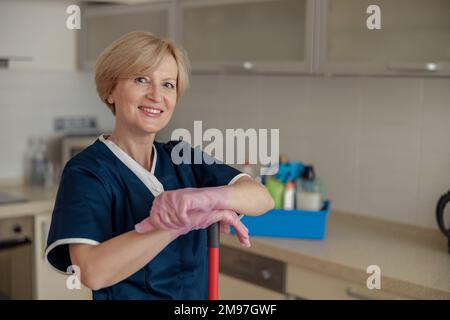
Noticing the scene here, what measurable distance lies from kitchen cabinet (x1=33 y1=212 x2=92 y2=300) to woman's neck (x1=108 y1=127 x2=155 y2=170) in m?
1.35

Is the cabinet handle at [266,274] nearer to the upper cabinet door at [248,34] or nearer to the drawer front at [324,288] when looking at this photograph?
the drawer front at [324,288]

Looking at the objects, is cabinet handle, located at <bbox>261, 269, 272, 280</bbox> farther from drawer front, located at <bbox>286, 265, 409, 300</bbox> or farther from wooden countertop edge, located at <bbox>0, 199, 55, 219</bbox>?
wooden countertop edge, located at <bbox>0, 199, 55, 219</bbox>

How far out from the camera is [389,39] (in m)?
1.75

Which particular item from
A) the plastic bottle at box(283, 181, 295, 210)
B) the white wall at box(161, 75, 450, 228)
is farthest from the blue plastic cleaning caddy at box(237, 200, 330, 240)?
the white wall at box(161, 75, 450, 228)

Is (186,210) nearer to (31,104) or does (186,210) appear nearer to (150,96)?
(150,96)

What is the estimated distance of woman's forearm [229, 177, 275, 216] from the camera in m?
0.91

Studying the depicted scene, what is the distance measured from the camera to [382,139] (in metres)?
2.05

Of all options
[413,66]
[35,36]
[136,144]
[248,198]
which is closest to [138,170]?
[136,144]

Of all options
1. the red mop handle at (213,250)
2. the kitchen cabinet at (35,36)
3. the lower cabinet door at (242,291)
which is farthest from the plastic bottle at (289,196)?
the kitchen cabinet at (35,36)

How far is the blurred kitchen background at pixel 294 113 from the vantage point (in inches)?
68.1

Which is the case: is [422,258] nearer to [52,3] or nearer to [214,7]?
[214,7]

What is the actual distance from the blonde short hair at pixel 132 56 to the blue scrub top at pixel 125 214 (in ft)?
A: 0.42
